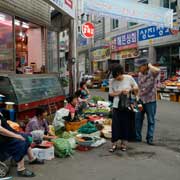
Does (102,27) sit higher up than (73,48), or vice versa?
(102,27)

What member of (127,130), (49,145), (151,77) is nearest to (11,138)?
(49,145)

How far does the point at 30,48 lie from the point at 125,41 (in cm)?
1339

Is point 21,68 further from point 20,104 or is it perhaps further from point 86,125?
point 86,125

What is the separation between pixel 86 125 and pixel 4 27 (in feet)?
12.4

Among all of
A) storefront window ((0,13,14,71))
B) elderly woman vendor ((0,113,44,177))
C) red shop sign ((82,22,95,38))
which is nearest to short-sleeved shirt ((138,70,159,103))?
elderly woman vendor ((0,113,44,177))

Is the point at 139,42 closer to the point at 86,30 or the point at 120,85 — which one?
the point at 86,30

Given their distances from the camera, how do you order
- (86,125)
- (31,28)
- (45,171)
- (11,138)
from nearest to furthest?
(11,138) < (45,171) < (86,125) < (31,28)

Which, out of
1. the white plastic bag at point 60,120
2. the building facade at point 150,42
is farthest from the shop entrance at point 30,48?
the building facade at point 150,42

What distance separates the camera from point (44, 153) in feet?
18.4

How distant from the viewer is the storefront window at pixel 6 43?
8.75 metres

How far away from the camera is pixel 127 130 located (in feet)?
20.3

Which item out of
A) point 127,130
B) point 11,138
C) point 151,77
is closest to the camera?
point 11,138

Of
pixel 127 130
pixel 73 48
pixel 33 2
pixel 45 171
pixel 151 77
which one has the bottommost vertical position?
pixel 45 171

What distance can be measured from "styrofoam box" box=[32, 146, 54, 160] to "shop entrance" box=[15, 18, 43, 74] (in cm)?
586
